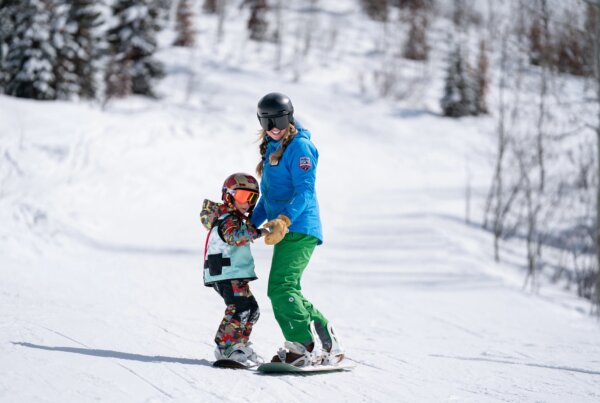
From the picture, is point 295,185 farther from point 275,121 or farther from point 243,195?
point 275,121

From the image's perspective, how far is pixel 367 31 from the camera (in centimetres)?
5919

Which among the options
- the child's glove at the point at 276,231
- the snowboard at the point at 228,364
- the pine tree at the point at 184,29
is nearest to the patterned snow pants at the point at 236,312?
the snowboard at the point at 228,364

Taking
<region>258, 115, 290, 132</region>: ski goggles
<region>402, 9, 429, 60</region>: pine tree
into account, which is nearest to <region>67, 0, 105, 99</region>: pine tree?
<region>258, 115, 290, 132</region>: ski goggles

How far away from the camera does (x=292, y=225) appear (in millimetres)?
3994

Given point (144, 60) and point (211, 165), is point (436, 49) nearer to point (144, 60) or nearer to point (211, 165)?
point (144, 60)

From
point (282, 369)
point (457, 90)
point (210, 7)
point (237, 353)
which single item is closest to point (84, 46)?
point (457, 90)

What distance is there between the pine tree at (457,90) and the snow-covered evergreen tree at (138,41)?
1727 centimetres

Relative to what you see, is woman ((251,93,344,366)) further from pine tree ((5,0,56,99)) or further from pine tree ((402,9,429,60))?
pine tree ((402,9,429,60))

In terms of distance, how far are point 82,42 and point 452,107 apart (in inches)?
871

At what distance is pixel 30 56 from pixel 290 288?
20432 millimetres

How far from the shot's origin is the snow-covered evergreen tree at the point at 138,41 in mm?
30109

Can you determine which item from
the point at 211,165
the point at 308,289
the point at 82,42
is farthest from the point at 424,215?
the point at 82,42

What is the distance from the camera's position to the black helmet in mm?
4031

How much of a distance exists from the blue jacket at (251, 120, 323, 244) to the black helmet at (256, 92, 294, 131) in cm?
14
